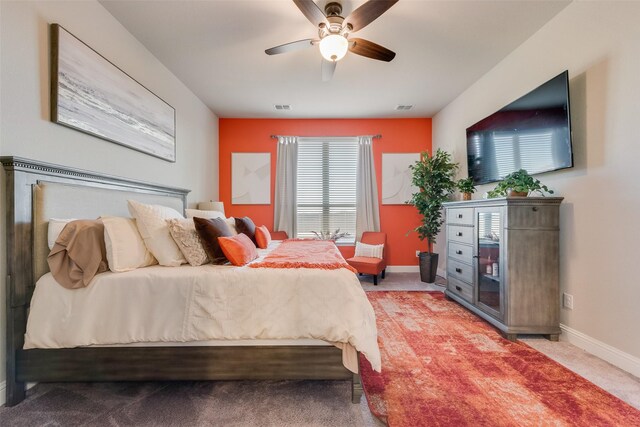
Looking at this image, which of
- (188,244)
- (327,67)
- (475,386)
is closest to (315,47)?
(327,67)

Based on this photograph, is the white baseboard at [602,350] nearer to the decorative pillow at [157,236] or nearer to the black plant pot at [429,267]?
the black plant pot at [429,267]

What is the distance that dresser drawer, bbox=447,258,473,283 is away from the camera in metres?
2.89

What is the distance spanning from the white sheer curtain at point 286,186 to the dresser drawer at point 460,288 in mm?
2599

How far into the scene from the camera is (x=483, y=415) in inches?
57.0

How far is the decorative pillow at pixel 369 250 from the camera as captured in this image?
174 inches

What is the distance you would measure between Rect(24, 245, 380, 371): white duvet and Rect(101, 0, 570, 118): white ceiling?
213 cm

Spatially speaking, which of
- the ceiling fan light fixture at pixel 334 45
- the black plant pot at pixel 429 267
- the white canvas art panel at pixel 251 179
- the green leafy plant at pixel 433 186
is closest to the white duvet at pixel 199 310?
the ceiling fan light fixture at pixel 334 45

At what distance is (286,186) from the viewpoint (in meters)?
4.86

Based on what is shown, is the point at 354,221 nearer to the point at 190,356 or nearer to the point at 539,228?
the point at 539,228

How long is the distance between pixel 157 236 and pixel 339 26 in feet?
6.72

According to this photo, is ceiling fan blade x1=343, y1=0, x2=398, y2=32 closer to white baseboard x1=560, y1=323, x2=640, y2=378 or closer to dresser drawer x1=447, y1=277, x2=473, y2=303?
dresser drawer x1=447, y1=277, x2=473, y2=303

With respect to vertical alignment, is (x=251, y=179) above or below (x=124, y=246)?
above

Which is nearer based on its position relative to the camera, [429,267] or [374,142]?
[429,267]

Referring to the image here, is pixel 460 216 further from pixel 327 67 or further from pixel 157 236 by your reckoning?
pixel 157 236
